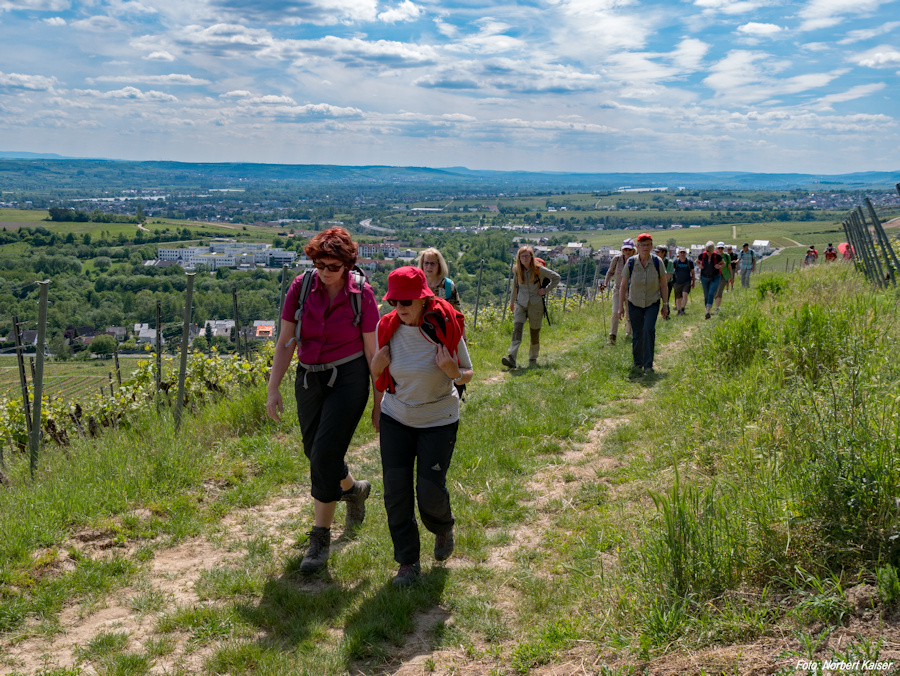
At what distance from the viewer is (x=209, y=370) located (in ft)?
25.5

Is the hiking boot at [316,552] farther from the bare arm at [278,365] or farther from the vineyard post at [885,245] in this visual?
the vineyard post at [885,245]

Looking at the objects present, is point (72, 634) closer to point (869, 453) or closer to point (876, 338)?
point (869, 453)

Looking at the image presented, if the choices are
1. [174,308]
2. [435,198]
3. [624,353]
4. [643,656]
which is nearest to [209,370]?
[174,308]

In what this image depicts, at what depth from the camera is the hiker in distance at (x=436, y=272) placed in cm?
638

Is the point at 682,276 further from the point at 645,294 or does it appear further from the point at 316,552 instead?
the point at 316,552

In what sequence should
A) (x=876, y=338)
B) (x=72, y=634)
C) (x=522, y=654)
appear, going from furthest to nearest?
(x=876, y=338) < (x=72, y=634) < (x=522, y=654)

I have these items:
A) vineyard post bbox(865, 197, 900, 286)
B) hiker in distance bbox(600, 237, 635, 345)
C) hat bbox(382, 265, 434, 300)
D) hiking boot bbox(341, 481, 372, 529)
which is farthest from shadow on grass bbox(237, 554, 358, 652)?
vineyard post bbox(865, 197, 900, 286)

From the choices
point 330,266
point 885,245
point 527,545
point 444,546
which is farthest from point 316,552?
point 885,245

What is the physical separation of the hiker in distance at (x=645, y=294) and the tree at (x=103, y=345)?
6534 mm

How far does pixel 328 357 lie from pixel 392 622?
154 centimetres

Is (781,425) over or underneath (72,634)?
over

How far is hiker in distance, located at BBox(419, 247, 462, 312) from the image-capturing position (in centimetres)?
638

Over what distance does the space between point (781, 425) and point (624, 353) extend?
537cm

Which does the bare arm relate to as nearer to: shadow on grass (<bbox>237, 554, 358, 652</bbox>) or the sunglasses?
the sunglasses
